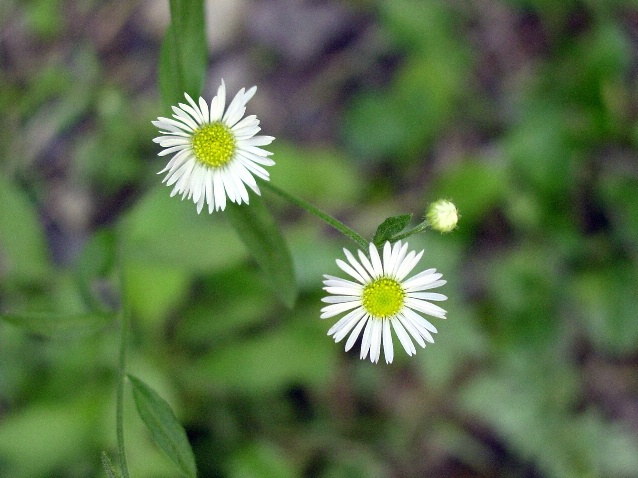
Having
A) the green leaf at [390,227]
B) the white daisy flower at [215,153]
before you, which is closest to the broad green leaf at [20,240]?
the white daisy flower at [215,153]

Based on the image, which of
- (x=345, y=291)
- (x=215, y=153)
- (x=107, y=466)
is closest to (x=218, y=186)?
(x=215, y=153)

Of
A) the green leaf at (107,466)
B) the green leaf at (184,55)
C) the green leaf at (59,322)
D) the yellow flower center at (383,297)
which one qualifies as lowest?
the green leaf at (107,466)

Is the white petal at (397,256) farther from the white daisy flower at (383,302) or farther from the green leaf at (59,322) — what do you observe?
the green leaf at (59,322)

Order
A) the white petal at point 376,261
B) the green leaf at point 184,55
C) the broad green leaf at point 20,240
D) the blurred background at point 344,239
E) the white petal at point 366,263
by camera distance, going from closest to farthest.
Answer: the white petal at point 376,261, the white petal at point 366,263, the green leaf at point 184,55, the blurred background at point 344,239, the broad green leaf at point 20,240

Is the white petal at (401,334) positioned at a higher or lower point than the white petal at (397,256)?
lower

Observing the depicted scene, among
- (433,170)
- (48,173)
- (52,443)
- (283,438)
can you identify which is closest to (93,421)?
(52,443)

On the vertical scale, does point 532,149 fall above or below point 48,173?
above

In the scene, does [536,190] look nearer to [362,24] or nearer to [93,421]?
[362,24]
